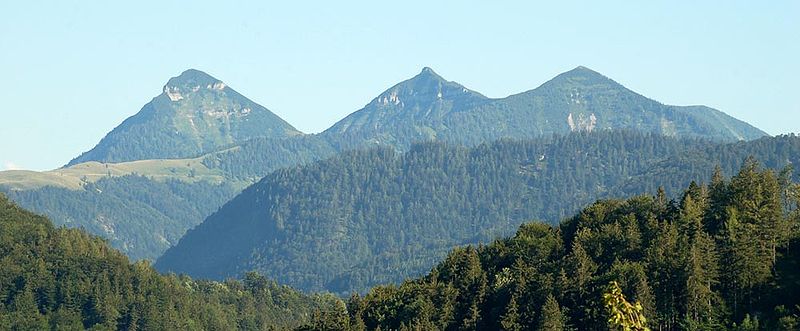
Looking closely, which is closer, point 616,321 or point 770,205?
point 616,321

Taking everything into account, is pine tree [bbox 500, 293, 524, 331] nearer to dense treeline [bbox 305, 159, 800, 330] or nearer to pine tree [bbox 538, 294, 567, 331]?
dense treeline [bbox 305, 159, 800, 330]

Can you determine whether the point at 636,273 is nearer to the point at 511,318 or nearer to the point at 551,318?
the point at 551,318

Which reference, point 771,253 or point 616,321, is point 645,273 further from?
point 616,321

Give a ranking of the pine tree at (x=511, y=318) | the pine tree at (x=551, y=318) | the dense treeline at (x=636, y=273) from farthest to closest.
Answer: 1. the pine tree at (x=511, y=318)
2. the pine tree at (x=551, y=318)
3. the dense treeline at (x=636, y=273)

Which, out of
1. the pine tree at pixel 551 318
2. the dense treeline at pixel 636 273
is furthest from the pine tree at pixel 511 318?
the pine tree at pixel 551 318

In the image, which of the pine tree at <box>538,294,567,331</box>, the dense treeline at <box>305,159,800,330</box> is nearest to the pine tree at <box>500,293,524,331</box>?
the dense treeline at <box>305,159,800,330</box>

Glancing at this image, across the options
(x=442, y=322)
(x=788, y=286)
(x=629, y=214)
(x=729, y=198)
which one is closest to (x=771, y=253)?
(x=788, y=286)

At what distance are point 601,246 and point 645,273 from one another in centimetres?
1453

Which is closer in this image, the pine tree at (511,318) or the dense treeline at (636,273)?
the dense treeline at (636,273)

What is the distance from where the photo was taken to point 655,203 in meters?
176

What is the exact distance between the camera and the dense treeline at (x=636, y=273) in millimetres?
141875

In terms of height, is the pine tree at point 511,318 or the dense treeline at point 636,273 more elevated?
the dense treeline at point 636,273

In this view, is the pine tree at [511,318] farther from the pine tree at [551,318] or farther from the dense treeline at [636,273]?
the pine tree at [551,318]

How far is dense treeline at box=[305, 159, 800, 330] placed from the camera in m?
142
